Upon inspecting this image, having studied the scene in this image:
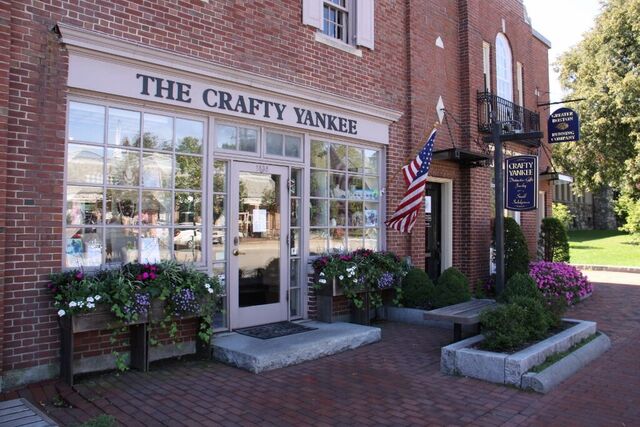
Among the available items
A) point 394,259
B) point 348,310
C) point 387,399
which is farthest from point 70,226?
point 394,259

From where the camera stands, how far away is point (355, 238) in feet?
27.9

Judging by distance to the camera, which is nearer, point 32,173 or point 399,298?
point 32,173

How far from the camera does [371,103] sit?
28.4ft

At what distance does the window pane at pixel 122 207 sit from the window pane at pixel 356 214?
12.1 ft

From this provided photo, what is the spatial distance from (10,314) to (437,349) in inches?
188

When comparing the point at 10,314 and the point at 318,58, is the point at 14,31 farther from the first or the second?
the point at 318,58

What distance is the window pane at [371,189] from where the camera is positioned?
8734mm

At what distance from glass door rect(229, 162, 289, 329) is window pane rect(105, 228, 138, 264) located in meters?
1.30

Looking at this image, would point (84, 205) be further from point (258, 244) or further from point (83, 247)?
point (258, 244)

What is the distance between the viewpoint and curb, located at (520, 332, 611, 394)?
16.4 ft

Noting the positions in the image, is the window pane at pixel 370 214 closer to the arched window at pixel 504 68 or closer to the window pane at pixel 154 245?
the window pane at pixel 154 245

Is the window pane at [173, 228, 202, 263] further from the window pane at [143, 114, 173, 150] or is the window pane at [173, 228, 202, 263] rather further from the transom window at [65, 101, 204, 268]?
the window pane at [143, 114, 173, 150]

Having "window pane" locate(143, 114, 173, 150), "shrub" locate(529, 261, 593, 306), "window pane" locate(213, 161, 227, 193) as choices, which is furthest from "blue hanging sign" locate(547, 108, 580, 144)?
"window pane" locate(143, 114, 173, 150)

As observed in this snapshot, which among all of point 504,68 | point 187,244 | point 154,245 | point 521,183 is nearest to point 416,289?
point 521,183
